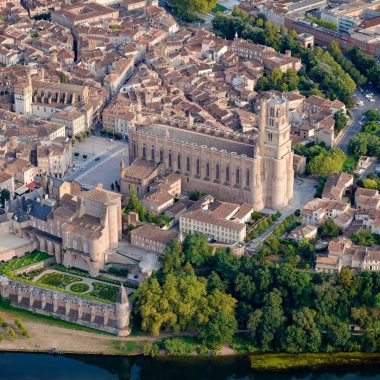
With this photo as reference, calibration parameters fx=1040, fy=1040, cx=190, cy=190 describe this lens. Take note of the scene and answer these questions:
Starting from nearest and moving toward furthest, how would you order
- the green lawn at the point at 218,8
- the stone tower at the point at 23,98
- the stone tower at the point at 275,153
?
1. the stone tower at the point at 275,153
2. the stone tower at the point at 23,98
3. the green lawn at the point at 218,8

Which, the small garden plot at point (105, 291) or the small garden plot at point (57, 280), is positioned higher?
the small garden plot at point (105, 291)

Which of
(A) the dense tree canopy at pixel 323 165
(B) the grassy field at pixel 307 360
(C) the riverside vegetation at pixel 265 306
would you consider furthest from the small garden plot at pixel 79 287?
(A) the dense tree canopy at pixel 323 165

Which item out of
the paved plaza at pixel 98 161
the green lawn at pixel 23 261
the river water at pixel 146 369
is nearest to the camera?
the river water at pixel 146 369

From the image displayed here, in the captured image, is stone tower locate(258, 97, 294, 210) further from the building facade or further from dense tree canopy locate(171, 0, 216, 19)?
dense tree canopy locate(171, 0, 216, 19)

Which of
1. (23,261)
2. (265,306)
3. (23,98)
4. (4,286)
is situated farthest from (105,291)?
(23,98)

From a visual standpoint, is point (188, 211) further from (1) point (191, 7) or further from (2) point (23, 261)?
(1) point (191, 7)

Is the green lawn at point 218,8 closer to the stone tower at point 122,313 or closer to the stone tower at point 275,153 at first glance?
the stone tower at point 275,153

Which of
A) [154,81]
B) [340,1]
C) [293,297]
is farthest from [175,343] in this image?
[340,1]
